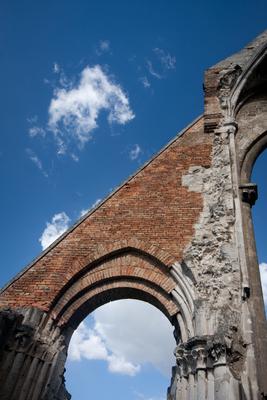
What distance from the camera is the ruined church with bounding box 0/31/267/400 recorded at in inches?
198

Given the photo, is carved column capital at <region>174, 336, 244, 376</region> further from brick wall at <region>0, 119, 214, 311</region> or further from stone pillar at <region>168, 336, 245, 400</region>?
brick wall at <region>0, 119, 214, 311</region>

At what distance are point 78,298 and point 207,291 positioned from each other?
2.36 metres

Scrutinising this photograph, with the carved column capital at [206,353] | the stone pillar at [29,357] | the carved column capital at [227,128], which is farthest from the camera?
the carved column capital at [227,128]

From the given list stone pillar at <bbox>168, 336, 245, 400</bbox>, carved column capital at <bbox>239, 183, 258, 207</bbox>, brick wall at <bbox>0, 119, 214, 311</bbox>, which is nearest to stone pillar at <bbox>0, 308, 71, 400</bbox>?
brick wall at <bbox>0, 119, 214, 311</bbox>

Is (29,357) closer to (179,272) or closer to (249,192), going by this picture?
(179,272)

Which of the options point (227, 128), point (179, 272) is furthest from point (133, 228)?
point (227, 128)

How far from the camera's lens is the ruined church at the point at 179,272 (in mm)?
5023

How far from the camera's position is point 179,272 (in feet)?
19.5

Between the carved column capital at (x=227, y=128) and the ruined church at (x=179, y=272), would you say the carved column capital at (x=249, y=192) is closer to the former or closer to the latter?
the ruined church at (x=179, y=272)

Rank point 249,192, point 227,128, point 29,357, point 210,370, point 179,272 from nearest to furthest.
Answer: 1. point 210,370
2. point 29,357
3. point 179,272
4. point 249,192
5. point 227,128

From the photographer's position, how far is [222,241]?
6.00 m

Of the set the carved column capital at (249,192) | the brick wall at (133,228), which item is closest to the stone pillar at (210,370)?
the brick wall at (133,228)

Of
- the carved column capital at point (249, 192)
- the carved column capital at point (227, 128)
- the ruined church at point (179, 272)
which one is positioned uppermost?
the carved column capital at point (227, 128)

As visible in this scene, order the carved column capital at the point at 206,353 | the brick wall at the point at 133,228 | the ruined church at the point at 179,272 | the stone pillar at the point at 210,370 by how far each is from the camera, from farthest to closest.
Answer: the brick wall at the point at 133,228 < the ruined church at the point at 179,272 < the carved column capital at the point at 206,353 < the stone pillar at the point at 210,370
